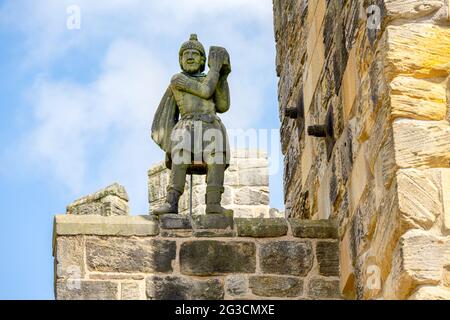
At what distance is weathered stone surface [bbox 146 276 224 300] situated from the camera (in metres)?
9.82

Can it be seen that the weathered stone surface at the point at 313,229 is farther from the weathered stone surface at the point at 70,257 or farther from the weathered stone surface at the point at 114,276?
the weathered stone surface at the point at 70,257

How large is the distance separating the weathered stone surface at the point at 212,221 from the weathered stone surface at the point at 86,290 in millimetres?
650

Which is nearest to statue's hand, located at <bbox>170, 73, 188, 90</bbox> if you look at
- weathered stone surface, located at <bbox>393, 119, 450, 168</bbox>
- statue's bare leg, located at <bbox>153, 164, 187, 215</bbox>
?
statue's bare leg, located at <bbox>153, 164, 187, 215</bbox>

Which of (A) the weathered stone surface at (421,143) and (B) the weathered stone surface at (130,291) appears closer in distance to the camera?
(A) the weathered stone surface at (421,143)

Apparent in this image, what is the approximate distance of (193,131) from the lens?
1041cm

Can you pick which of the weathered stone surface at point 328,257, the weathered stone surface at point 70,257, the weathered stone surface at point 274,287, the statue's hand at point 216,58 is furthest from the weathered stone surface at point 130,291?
the statue's hand at point 216,58

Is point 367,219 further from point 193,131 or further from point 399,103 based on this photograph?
point 193,131

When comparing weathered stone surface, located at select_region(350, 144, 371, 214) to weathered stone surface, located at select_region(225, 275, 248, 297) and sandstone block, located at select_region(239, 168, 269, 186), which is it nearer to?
weathered stone surface, located at select_region(225, 275, 248, 297)

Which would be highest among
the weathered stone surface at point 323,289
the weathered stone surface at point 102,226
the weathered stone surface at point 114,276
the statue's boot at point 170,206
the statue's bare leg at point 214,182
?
the statue's bare leg at point 214,182

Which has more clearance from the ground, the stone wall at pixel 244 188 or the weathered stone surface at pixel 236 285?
the stone wall at pixel 244 188

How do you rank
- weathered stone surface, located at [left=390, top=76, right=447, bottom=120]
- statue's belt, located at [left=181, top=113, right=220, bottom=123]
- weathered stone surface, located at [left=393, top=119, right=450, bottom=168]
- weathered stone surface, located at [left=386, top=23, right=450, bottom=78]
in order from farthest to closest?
statue's belt, located at [left=181, top=113, right=220, bottom=123]
weathered stone surface, located at [left=386, top=23, right=450, bottom=78]
weathered stone surface, located at [left=390, top=76, right=447, bottom=120]
weathered stone surface, located at [left=393, top=119, right=450, bottom=168]

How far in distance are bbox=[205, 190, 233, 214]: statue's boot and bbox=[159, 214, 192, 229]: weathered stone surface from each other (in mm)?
200

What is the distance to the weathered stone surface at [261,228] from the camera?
1009cm

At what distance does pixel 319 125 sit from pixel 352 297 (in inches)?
61.9
